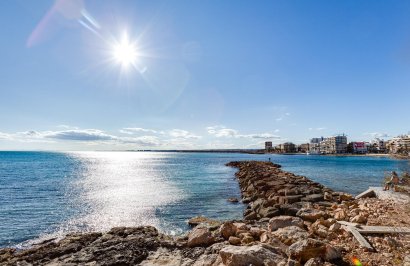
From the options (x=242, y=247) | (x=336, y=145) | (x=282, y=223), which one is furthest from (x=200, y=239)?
(x=336, y=145)

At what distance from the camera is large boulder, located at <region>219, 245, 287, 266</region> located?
7281 mm

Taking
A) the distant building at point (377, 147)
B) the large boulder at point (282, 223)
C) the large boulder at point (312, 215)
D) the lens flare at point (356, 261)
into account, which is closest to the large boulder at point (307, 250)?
the lens flare at point (356, 261)

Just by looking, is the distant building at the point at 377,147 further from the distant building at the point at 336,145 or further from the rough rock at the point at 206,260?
the rough rock at the point at 206,260

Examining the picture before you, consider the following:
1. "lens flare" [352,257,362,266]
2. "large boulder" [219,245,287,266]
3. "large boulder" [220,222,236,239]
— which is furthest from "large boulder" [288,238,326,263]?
"large boulder" [220,222,236,239]

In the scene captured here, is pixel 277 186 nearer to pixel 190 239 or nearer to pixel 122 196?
pixel 122 196

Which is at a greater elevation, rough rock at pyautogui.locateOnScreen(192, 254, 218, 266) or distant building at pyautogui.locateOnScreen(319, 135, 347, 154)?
distant building at pyautogui.locateOnScreen(319, 135, 347, 154)

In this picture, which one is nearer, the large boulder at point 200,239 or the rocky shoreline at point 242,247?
the rocky shoreline at point 242,247

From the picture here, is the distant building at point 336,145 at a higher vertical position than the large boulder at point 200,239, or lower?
higher

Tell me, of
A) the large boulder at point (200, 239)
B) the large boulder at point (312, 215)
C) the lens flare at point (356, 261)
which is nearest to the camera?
the lens flare at point (356, 261)

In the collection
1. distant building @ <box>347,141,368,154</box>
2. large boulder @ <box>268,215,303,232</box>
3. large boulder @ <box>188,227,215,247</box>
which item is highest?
distant building @ <box>347,141,368,154</box>

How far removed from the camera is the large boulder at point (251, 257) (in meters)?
7.28

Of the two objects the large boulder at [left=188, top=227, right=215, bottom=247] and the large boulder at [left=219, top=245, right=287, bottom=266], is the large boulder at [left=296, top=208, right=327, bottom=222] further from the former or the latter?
the large boulder at [left=219, top=245, right=287, bottom=266]

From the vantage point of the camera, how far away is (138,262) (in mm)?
9398

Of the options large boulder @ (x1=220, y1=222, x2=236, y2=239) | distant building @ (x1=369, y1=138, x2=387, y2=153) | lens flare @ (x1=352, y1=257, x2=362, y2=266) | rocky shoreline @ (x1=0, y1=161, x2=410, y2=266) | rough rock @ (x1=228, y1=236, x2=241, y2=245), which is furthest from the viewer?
distant building @ (x1=369, y1=138, x2=387, y2=153)
